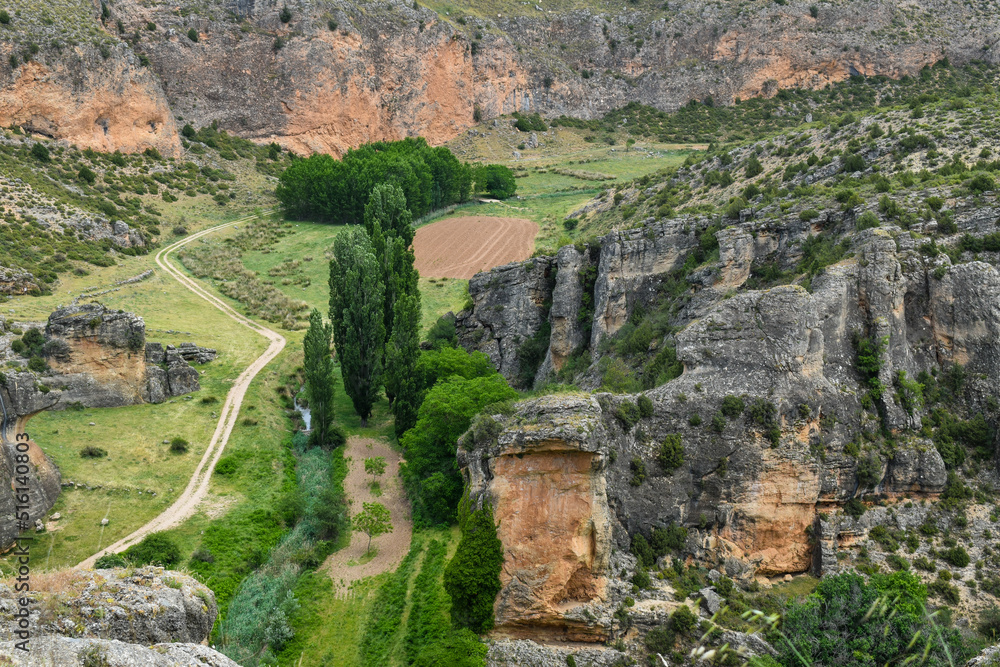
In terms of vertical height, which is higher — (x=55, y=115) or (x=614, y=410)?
(x=55, y=115)

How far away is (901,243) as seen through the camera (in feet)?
130

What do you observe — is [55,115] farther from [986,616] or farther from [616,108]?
[986,616]

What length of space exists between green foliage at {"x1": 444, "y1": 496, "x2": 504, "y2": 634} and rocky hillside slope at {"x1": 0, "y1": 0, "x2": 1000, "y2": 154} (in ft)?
293

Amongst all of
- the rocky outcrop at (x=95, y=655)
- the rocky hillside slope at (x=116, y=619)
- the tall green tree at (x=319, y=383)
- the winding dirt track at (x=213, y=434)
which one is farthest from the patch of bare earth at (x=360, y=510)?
the rocky outcrop at (x=95, y=655)

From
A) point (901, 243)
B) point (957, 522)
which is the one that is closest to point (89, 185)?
point (901, 243)

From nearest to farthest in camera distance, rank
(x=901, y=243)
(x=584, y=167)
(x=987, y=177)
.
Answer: (x=901, y=243) → (x=987, y=177) → (x=584, y=167)

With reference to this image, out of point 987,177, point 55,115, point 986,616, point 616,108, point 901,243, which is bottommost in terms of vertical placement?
point 986,616

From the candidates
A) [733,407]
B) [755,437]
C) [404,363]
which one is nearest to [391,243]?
[404,363]

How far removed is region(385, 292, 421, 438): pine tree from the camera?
173ft

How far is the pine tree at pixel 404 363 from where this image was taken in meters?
52.8

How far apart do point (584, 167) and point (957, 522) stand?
8855 cm

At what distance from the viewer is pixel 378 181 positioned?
301ft

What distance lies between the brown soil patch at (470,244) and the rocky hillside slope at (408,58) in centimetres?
4226

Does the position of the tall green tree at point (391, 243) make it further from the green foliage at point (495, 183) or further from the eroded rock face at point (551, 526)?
the green foliage at point (495, 183)
